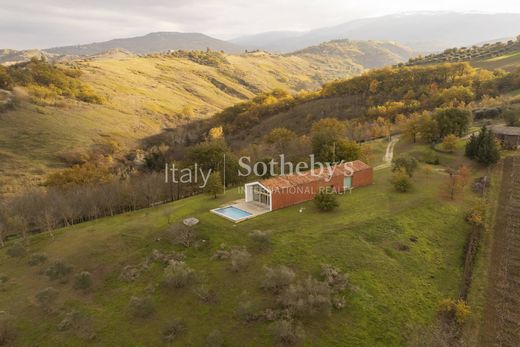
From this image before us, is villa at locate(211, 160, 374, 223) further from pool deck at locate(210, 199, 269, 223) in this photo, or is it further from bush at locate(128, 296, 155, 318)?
bush at locate(128, 296, 155, 318)

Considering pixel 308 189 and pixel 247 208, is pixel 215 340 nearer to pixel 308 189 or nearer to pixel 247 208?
pixel 247 208

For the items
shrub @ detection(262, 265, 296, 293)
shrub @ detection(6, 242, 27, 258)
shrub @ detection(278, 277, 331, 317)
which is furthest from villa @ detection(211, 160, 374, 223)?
shrub @ detection(6, 242, 27, 258)

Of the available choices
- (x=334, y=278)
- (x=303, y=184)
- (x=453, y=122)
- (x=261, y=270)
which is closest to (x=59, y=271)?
(x=261, y=270)

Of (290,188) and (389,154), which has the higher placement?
(290,188)

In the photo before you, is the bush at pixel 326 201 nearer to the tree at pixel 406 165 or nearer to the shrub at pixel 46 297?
the tree at pixel 406 165

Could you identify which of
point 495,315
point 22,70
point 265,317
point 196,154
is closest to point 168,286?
point 265,317

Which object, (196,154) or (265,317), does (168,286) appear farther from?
(196,154)
